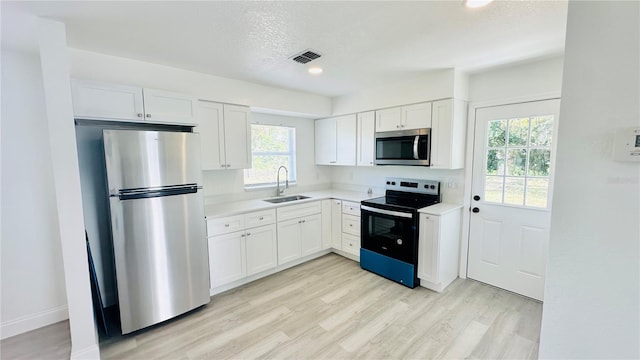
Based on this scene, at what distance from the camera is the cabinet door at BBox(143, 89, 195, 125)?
2.38 metres

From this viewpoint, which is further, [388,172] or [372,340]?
[388,172]

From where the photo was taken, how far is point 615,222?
855mm

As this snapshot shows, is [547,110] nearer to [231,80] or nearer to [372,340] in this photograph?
[372,340]

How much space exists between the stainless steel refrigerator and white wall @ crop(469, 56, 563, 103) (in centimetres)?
307

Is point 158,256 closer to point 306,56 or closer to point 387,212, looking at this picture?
point 306,56

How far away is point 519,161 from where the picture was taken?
2.79 metres

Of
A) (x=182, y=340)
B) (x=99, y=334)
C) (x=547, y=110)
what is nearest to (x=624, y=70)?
(x=547, y=110)

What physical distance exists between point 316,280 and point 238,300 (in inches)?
36.2

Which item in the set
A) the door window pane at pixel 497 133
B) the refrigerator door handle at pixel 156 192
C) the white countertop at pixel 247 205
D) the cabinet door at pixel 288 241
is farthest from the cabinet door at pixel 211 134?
the door window pane at pixel 497 133

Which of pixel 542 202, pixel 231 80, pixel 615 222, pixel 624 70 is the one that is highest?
pixel 231 80

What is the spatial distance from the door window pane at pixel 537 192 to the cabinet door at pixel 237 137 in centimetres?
311

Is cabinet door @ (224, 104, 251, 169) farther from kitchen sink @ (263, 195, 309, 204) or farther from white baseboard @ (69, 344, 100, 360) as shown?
white baseboard @ (69, 344, 100, 360)

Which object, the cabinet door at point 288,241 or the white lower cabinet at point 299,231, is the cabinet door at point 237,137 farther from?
the cabinet door at point 288,241

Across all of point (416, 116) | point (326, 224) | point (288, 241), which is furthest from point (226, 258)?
point (416, 116)
